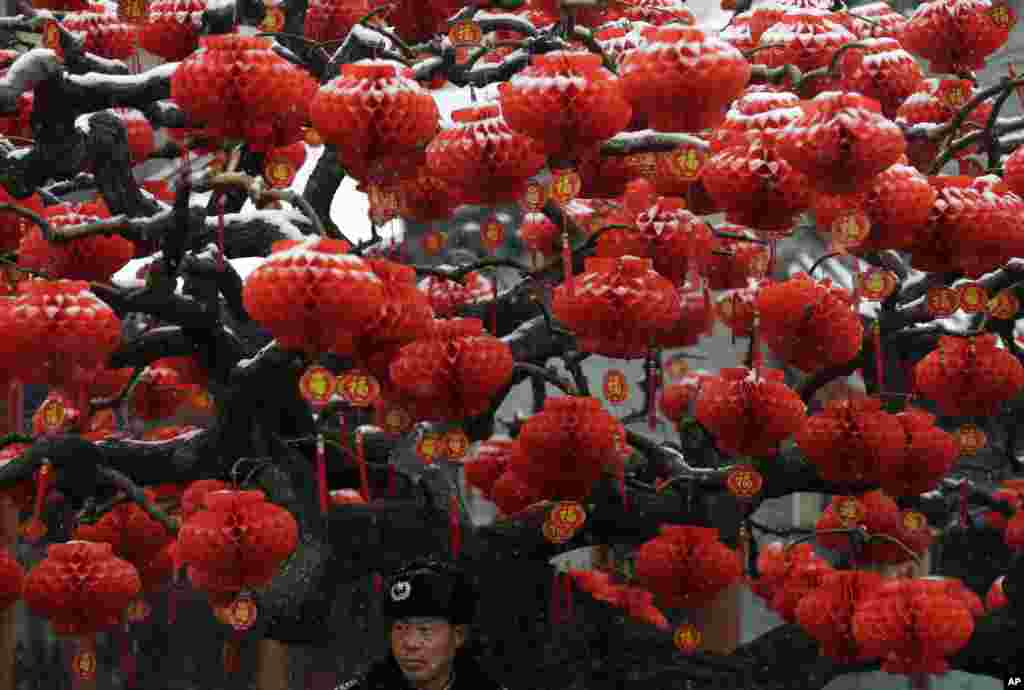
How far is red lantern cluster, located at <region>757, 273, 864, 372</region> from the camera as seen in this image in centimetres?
776

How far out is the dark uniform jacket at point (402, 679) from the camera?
21.2 ft

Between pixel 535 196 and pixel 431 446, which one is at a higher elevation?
pixel 535 196

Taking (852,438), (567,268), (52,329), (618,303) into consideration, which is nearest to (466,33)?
(567,268)

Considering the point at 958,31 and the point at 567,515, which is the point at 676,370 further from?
the point at 958,31

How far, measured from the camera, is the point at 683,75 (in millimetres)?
6543

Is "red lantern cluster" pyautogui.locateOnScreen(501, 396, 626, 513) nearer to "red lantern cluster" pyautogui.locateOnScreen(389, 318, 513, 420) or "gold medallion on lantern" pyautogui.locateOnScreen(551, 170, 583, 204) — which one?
"red lantern cluster" pyautogui.locateOnScreen(389, 318, 513, 420)

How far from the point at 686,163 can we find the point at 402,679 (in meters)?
2.21

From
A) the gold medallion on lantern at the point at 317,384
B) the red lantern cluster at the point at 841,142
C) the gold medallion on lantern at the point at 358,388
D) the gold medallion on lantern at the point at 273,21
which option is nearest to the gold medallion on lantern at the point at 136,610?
the gold medallion on lantern at the point at 358,388

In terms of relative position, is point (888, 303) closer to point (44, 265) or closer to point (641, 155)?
point (641, 155)

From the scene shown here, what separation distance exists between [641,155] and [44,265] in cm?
251

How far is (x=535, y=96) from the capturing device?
6.60 meters

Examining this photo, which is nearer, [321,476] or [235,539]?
[235,539]

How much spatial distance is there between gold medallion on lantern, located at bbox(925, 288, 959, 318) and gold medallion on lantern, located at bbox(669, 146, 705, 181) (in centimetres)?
131

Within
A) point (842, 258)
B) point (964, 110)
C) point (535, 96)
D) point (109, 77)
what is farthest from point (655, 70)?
point (842, 258)
